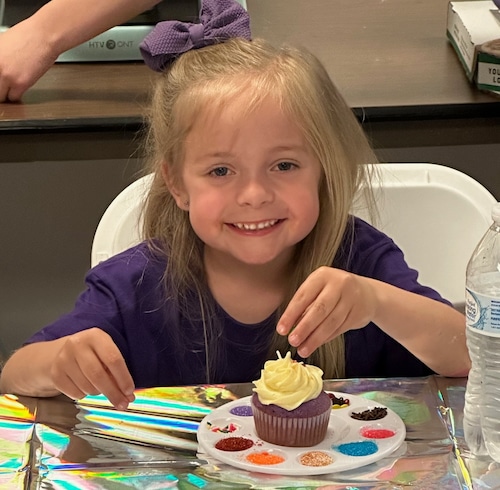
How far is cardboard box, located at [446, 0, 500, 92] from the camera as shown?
7.18 ft

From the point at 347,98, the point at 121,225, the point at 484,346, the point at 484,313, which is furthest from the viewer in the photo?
the point at 347,98

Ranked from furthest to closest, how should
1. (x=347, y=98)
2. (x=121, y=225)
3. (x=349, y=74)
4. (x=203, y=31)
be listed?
(x=349, y=74) < (x=347, y=98) < (x=121, y=225) < (x=203, y=31)

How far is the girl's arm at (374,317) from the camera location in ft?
3.83

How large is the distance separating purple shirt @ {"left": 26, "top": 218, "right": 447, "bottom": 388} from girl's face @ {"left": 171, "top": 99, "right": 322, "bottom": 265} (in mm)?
143

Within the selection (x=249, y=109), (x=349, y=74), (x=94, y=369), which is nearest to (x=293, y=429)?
(x=94, y=369)

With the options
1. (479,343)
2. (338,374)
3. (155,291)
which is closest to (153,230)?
(155,291)

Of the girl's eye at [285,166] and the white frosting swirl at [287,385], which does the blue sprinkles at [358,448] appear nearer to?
the white frosting swirl at [287,385]

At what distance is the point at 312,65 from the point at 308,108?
0.38 feet

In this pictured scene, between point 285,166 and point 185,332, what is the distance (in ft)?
1.06

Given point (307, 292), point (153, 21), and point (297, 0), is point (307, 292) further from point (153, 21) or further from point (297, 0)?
point (297, 0)

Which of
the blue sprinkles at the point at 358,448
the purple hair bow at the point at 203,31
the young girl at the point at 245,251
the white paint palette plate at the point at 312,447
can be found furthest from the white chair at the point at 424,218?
the blue sprinkles at the point at 358,448

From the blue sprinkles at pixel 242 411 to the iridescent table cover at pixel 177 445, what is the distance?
0.11 ft

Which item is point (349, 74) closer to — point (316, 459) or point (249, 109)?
point (249, 109)

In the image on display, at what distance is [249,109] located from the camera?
4.65 ft
